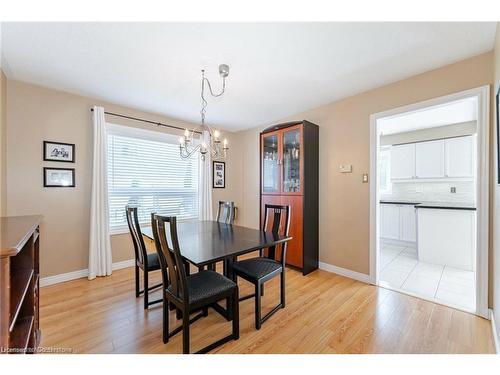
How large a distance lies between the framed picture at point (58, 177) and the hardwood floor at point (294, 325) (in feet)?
4.18

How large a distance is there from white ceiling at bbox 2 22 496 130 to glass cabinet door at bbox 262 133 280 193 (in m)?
0.81

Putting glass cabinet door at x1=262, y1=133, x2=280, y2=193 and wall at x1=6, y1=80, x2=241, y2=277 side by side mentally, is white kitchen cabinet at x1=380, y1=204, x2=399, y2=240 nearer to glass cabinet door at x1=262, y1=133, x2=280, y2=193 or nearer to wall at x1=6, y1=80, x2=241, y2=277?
glass cabinet door at x1=262, y1=133, x2=280, y2=193

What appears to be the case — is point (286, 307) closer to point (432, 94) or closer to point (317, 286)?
point (317, 286)

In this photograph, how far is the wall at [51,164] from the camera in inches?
98.2

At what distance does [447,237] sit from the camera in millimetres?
3246

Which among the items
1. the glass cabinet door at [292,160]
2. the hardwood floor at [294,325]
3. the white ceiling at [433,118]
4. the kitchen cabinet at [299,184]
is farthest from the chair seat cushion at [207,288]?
the white ceiling at [433,118]

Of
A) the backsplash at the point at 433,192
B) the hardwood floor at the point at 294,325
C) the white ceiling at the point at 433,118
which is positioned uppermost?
the white ceiling at the point at 433,118

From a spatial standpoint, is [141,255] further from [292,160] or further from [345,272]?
[345,272]

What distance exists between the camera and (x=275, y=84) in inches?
102

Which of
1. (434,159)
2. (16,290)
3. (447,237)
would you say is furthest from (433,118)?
(16,290)

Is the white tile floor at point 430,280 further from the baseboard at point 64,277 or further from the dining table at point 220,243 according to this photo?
the baseboard at point 64,277

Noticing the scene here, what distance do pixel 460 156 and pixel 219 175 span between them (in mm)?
4454
